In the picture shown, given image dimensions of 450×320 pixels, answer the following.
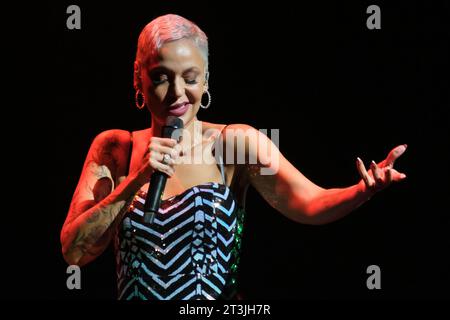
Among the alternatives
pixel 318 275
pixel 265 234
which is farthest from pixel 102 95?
pixel 318 275

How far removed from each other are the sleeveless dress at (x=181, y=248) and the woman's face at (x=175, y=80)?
24cm

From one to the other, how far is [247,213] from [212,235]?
73 cm

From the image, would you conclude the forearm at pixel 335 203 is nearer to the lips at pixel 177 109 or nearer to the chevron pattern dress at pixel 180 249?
the chevron pattern dress at pixel 180 249

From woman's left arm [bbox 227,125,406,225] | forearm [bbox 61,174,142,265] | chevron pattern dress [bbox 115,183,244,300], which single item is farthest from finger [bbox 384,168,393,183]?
forearm [bbox 61,174,142,265]

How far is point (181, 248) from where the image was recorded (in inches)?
87.5

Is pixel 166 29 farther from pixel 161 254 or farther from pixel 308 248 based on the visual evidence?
pixel 308 248

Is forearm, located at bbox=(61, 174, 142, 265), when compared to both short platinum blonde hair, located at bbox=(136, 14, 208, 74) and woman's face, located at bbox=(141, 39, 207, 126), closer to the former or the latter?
woman's face, located at bbox=(141, 39, 207, 126)

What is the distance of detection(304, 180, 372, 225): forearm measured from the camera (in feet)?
6.91

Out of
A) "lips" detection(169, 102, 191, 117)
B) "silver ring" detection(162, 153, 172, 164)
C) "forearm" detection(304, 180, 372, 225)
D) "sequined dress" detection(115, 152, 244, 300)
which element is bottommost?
A: "sequined dress" detection(115, 152, 244, 300)

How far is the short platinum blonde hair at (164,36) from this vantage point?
2.25 metres

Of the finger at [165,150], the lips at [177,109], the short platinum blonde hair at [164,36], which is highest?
the short platinum blonde hair at [164,36]

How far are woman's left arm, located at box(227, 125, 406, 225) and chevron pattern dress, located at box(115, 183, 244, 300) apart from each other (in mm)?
150

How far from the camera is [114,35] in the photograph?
2840mm

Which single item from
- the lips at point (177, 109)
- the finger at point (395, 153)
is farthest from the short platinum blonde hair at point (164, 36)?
the finger at point (395, 153)
